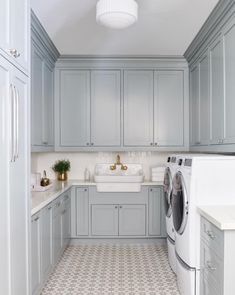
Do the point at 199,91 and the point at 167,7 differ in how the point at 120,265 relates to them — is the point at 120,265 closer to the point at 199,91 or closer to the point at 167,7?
the point at 199,91

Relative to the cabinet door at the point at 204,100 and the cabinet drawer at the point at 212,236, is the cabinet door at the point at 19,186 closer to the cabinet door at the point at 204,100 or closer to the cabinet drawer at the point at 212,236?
the cabinet drawer at the point at 212,236

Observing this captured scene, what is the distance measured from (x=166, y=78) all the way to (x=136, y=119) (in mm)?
697

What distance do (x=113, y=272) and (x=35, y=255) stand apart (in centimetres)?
110

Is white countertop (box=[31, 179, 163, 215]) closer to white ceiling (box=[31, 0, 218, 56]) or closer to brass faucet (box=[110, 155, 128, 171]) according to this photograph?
brass faucet (box=[110, 155, 128, 171])

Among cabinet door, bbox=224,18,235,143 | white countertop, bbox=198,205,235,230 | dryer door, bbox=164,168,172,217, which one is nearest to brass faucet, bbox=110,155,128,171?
dryer door, bbox=164,168,172,217

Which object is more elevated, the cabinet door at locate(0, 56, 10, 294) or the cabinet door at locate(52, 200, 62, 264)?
the cabinet door at locate(0, 56, 10, 294)

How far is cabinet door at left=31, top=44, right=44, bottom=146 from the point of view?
10.4 feet

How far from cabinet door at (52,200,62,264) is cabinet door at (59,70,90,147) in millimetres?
1199

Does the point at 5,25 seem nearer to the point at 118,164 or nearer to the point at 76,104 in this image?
the point at 76,104

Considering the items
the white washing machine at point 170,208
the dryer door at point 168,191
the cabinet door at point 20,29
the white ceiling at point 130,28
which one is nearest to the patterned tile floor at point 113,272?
the white washing machine at point 170,208

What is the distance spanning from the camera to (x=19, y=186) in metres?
1.91

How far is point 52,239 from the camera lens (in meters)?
3.12

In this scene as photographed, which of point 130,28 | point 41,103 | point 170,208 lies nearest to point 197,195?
point 170,208

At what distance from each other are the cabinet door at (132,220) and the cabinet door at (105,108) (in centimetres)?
90
